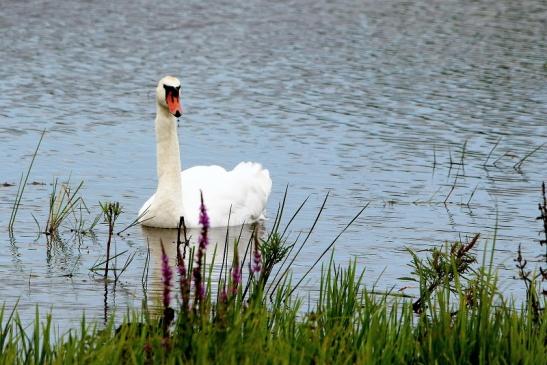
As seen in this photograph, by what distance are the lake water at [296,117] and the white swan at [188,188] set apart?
0.27m

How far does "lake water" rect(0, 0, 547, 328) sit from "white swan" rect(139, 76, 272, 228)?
0.27 m

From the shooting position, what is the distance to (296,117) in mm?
15602

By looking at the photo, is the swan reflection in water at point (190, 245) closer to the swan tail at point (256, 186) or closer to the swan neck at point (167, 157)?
the swan tail at point (256, 186)

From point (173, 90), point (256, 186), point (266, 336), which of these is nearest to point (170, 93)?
point (173, 90)

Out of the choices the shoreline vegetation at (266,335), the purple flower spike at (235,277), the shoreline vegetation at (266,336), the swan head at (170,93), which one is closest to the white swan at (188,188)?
the swan head at (170,93)

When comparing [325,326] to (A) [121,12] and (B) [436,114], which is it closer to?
(B) [436,114]

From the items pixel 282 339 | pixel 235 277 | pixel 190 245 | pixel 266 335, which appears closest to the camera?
pixel 235 277

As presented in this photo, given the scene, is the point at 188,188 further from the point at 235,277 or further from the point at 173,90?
the point at 235,277

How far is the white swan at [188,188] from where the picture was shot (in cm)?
1088

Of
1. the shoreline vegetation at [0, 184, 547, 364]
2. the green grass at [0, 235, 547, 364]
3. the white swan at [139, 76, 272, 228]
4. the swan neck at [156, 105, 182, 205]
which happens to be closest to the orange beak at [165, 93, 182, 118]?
the white swan at [139, 76, 272, 228]

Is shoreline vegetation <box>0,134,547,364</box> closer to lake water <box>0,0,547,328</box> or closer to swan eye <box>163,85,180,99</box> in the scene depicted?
lake water <box>0,0,547,328</box>

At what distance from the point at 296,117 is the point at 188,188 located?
14.2ft

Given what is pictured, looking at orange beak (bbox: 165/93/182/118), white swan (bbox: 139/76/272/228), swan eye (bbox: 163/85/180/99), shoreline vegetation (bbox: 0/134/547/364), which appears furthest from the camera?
swan eye (bbox: 163/85/180/99)

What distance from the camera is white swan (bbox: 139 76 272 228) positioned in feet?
35.7
